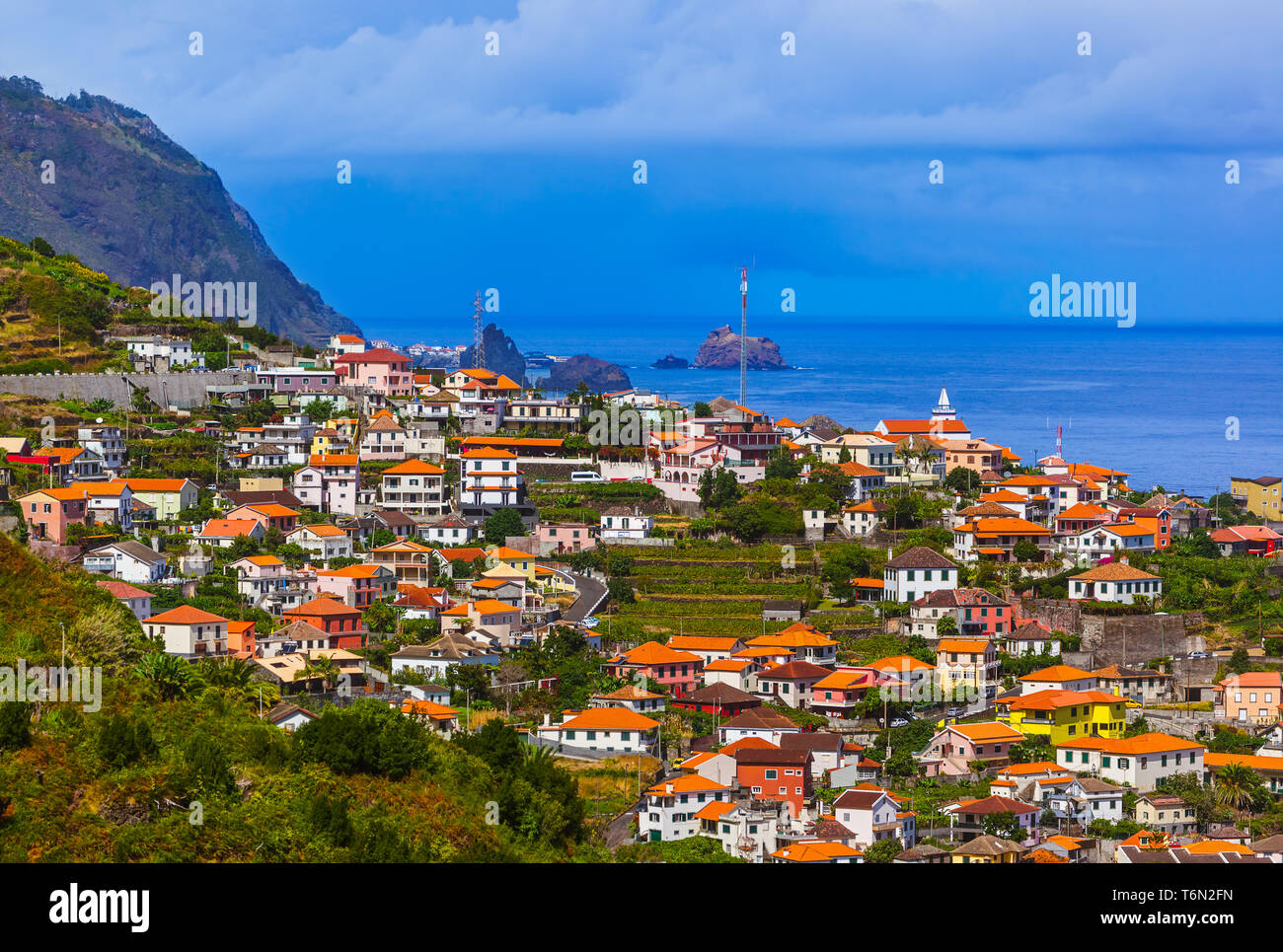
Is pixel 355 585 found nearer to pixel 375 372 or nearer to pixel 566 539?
pixel 566 539

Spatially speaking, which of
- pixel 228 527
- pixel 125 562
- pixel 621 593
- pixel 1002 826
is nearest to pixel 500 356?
pixel 228 527

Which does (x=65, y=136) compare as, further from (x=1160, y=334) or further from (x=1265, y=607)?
(x=1160, y=334)

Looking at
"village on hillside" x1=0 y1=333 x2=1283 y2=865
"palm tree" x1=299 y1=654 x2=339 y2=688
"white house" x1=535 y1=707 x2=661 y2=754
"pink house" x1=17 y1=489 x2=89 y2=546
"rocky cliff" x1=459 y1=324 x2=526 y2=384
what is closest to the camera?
"village on hillside" x1=0 y1=333 x2=1283 y2=865

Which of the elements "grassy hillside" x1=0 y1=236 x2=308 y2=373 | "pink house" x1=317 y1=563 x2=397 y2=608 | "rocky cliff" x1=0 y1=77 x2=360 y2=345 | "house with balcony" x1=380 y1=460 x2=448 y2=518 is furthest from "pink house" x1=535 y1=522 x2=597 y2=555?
"rocky cliff" x1=0 y1=77 x2=360 y2=345

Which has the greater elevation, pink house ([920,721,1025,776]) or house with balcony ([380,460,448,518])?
house with balcony ([380,460,448,518])

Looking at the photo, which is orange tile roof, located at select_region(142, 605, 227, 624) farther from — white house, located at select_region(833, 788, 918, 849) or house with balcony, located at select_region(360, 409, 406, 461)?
house with balcony, located at select_region(360, 409, 406, 461)

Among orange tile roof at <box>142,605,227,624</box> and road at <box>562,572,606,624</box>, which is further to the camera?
road at <box>562,572,606,624</box>
